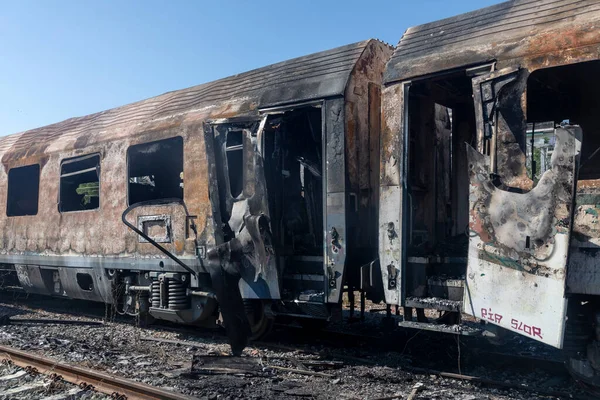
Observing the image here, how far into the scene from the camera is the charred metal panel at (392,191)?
5426mm

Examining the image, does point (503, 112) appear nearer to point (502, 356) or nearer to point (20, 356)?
point (502, 356)

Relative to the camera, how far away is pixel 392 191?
5508 mm

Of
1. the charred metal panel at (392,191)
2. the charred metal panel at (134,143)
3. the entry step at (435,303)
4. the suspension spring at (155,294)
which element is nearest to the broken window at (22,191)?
the charred metal panel at (134,143)

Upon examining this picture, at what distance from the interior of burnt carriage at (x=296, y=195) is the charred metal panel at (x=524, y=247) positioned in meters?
2.06

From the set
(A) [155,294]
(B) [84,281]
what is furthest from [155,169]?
(A) [155,294]

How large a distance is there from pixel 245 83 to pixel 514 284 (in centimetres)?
456

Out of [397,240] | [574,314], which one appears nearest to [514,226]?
[574,314]

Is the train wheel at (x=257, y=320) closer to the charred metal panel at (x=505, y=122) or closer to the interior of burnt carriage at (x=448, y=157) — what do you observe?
the interior of burnt carriage at (x=448, y=157)

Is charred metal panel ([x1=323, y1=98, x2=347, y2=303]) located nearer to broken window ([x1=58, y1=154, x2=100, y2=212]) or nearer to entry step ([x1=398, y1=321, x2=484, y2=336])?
entry step ([x1=398, y1=321, x2=484, y2=336])

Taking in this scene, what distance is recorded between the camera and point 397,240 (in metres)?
5.44

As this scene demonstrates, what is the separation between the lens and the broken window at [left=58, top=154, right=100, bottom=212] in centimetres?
958

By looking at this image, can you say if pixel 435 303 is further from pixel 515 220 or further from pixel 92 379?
pixel 92 379

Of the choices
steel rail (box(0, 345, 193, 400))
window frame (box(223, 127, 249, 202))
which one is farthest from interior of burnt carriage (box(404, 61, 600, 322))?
steel rail (box(0, 345, 193, 400))

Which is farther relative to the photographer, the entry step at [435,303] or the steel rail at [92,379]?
the entry step at [435,303]
